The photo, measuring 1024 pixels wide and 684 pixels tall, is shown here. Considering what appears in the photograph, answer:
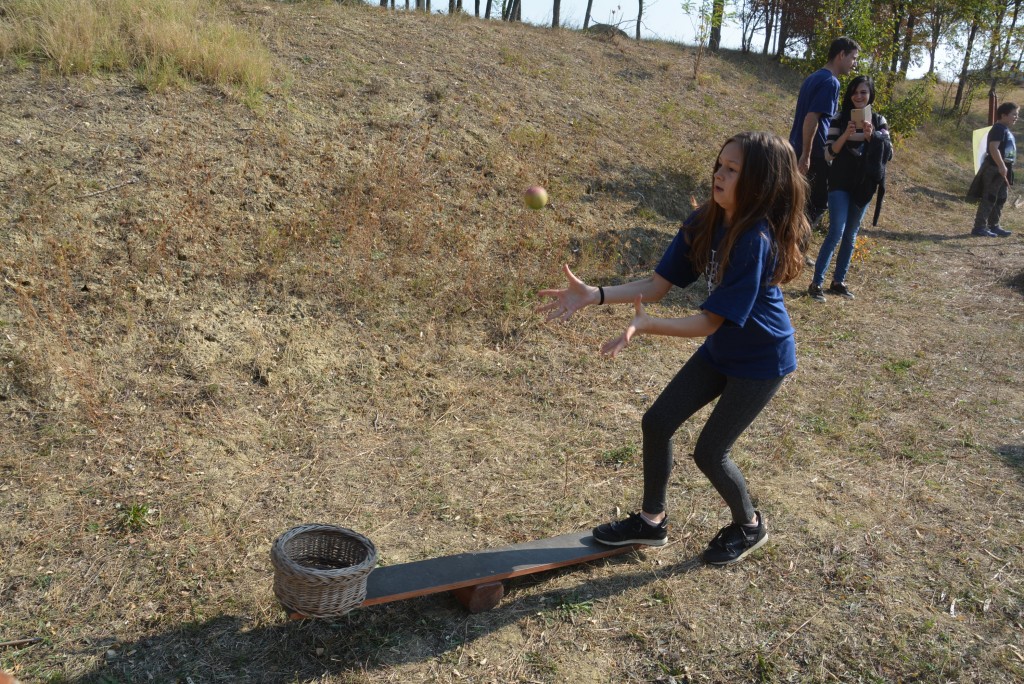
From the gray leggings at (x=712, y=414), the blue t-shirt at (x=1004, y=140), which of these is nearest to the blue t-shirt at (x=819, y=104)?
the gray leggings at (x=712, y=414)

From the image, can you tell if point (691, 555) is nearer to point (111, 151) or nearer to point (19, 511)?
point (19, 511)

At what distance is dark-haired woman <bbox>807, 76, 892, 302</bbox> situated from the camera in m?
7.37

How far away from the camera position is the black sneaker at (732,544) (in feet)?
12.7

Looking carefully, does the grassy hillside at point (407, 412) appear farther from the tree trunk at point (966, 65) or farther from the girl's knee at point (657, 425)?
the tree trunk at point (966, 65)

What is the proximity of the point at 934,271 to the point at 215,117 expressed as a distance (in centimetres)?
820

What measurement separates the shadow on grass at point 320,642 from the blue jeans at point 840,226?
5271mm

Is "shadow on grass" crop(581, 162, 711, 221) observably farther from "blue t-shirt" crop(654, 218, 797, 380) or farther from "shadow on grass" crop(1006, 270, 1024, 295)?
"blue t-shirt" crop(654, 218, 797, 380)

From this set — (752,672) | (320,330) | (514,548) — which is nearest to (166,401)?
(320,330)

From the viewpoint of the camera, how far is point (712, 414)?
11.3ft

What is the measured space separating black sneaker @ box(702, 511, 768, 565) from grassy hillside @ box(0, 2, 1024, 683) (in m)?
0.09

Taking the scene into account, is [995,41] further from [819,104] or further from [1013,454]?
[1013,454]

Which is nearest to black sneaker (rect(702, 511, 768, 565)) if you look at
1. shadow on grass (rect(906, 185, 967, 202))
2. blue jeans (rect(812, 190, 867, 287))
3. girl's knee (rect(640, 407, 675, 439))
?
girl's knee (rect(640, 407, 675, 439))

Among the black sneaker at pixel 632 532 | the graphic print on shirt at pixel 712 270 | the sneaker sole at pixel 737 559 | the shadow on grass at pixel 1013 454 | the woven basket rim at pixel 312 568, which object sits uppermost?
the graphic print on shirt at pixel 712 270

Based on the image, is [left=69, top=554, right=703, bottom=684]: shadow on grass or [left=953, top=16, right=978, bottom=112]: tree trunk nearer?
[left=69, top=554, right=703, bottom=684]: shadow on grass
